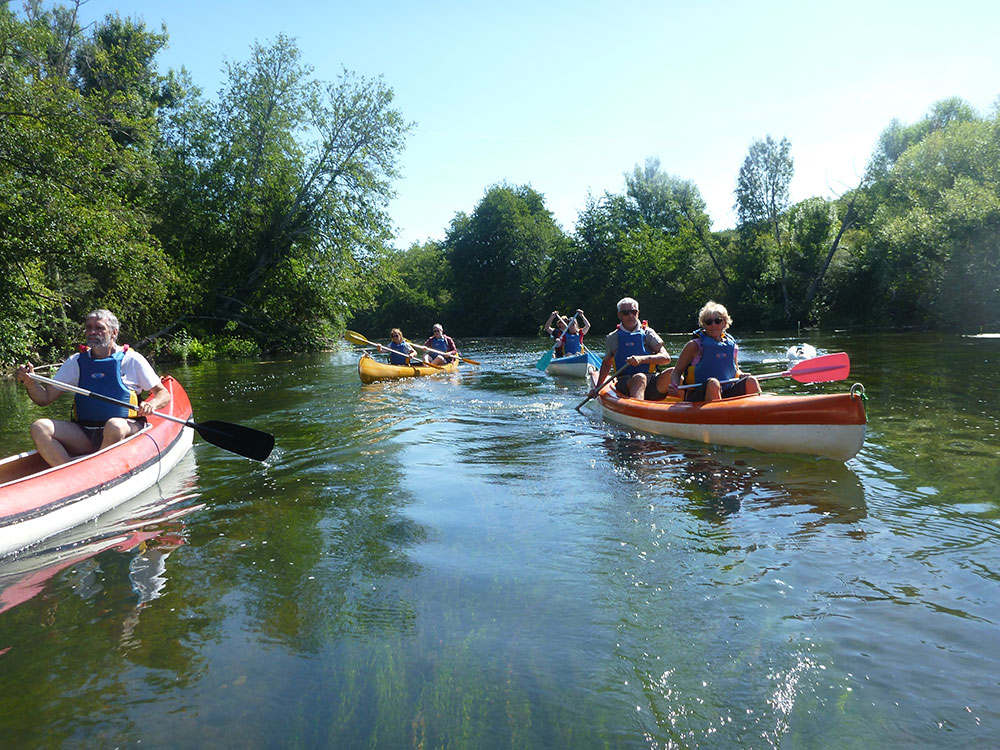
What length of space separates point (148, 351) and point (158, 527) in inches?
803

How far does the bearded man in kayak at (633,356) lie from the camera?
28.1ft

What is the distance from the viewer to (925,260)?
96.9ft

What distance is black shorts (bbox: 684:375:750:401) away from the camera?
7086mm

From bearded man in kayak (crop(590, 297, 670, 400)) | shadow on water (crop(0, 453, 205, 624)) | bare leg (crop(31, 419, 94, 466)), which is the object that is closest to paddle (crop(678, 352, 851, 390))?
bearded man in kayak (crop(590, 297, 670, 400))

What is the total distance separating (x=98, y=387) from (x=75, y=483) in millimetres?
1205

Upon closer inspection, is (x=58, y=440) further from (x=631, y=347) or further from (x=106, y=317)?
(x=631, y=347)

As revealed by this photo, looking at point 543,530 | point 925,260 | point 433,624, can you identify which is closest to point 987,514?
point 543,530

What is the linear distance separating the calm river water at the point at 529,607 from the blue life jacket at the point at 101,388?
81 centimetres

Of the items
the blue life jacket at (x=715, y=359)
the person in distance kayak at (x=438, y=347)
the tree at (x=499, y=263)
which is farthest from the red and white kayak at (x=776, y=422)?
the tree at (x=499, y=263)

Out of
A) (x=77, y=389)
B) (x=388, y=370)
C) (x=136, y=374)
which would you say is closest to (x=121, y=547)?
(x=77, y=389)

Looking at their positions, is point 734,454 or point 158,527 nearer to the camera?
point 158,527

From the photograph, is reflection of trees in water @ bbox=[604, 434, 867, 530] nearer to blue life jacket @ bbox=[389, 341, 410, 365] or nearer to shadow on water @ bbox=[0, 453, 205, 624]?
shadow on water @ bbox=[0, 453, 205, 624]

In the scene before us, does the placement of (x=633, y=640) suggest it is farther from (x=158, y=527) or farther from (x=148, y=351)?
(x=148, y=351)

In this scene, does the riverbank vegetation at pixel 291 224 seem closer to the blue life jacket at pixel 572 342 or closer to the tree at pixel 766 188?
the tree at pixel 766 188
